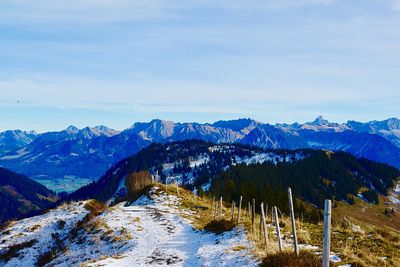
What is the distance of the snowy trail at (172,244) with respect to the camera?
24516 millimetres

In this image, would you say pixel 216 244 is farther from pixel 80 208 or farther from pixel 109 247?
pixel 80 208

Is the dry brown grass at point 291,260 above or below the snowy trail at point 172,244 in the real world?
above

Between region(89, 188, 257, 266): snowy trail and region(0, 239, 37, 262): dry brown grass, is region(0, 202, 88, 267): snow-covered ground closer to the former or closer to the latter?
region(0, 239, 37, 262): dry brown grass

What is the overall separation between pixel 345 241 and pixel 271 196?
8894 cm

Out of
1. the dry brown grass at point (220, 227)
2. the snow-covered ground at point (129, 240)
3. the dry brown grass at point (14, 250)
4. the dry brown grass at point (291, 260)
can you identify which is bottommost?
the dry brown grass at point (14, 250)

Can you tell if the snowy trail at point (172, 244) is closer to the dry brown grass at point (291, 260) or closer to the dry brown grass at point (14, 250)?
the dry brown grass at point (291, 260)

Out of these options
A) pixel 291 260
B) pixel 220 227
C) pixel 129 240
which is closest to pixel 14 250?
pixel 129 240

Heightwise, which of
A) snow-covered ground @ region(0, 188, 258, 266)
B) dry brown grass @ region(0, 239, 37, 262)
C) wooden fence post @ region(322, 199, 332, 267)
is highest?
wooden fence post @ region(322, 199, 332, 267)

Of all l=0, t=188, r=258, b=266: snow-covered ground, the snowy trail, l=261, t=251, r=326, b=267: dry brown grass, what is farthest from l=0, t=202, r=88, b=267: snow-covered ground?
l=261, t=251, r=326, b=267: dry brown grass

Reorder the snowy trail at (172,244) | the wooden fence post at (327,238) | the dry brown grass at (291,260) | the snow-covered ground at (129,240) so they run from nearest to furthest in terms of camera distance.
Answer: the wooden fence post at (327,238), the dry brown grass at (291,260), the snowy trail at (172,244), the snow-covered ground at (129,240)

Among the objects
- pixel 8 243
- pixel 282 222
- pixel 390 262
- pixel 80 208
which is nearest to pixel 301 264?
pixel 390 262

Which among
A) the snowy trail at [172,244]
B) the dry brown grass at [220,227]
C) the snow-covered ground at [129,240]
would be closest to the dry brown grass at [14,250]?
the snow-covered ground at [129,240]

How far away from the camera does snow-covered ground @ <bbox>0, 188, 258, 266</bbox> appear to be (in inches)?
1030

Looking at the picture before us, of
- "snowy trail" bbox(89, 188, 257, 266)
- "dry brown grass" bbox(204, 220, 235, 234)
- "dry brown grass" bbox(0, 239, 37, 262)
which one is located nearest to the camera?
"snowy trail" bbox(89, 188, 257, 266)
